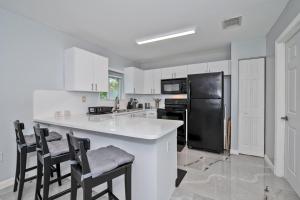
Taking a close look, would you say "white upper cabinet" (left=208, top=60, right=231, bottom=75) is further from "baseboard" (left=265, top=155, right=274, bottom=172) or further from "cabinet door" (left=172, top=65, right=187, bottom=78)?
"baseboard" (left=265, top=155, right=274, bottom=172)

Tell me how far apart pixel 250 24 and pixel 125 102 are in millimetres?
3433

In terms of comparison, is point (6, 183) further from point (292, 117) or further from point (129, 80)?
point (292, 117)

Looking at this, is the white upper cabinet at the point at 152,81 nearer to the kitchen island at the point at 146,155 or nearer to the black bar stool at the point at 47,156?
the kitchen island at the point at 146,155

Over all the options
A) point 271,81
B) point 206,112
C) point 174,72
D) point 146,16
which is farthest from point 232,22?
point 174,72

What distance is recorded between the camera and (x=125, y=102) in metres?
4.44

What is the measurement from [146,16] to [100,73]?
154 centimetres

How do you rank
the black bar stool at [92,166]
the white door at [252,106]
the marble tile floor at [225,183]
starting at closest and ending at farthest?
the black bar stool at [92,166]
the marble tile floor at [225,183]
the white door at [252,106]

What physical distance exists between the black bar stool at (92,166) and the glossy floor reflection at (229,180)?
40.6 inches

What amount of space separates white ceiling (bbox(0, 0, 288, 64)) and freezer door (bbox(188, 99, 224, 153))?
1.43 meters

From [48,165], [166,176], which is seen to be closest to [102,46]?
[48,165]

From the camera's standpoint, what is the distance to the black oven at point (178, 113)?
3.66 meters

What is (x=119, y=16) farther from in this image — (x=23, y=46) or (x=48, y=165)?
(x=48, y=165)

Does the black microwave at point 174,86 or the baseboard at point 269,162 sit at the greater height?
the black microwave at point 174,86

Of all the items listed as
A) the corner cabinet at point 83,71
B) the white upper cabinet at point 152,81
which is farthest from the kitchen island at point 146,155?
the white upper cabinet at point 152,81
